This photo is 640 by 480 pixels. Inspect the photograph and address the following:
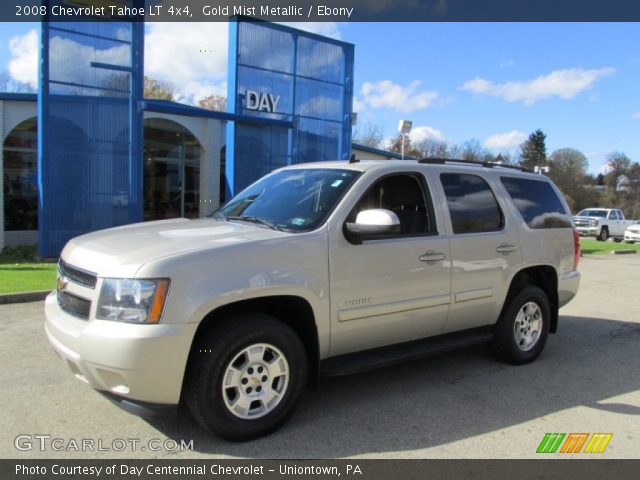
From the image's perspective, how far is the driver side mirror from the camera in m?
3.79

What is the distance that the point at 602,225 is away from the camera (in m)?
29.7

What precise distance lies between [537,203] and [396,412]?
285cm

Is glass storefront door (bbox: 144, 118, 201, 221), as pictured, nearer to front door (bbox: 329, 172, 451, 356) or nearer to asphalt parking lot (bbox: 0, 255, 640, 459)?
asphalt parking lot (bbox: 0, 255, 640, 459)

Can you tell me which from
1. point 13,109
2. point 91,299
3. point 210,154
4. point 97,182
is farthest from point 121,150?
point 91,299

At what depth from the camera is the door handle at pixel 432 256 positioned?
14.2 ft

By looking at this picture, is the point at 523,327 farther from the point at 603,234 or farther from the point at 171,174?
the point at 603,234

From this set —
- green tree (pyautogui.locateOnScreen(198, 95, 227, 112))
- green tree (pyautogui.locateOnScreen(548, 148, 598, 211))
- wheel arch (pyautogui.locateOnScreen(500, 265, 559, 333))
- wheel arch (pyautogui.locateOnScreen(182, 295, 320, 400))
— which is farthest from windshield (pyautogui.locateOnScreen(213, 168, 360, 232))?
green tree (pyautogui.locateOnScreen(548, 148, 598, 211))

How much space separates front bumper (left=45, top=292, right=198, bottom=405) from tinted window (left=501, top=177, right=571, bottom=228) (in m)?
3.64

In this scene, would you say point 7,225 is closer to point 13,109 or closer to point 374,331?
point 13,109

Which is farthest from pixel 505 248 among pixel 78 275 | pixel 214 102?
pixel 214 102

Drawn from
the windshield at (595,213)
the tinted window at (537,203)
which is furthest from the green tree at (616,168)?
the tinted window at (537,203)

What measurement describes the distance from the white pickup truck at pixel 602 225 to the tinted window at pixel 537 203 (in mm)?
26243

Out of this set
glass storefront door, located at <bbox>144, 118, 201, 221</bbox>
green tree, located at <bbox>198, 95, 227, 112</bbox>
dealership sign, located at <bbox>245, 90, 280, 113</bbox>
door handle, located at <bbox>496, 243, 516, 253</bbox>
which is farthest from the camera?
green tree, located at <bbox>198, 95, 227, 112</bbox>

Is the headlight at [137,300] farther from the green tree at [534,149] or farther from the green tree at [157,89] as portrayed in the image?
the green tree at [534,149]
